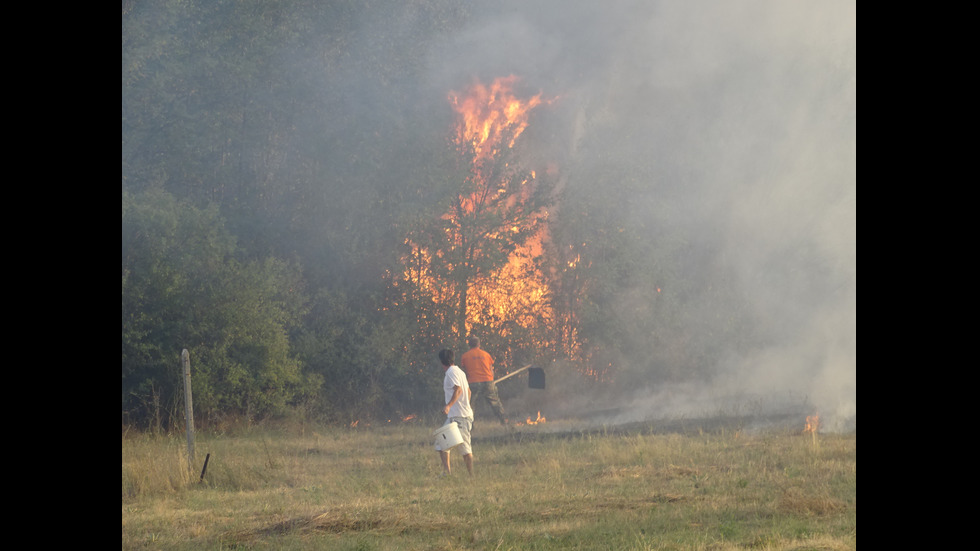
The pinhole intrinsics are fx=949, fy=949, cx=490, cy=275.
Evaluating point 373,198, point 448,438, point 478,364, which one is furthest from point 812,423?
point 373,198

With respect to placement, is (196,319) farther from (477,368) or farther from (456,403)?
(456,403)

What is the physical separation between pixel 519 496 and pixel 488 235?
43.6ft

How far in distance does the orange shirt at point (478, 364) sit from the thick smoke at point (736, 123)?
378 inches

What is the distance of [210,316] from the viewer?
1942 centimetres

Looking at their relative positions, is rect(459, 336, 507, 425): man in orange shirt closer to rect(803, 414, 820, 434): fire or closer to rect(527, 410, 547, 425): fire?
rect(527, 410, 547, 425): fire

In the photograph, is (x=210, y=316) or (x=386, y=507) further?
(x=210, y=316)

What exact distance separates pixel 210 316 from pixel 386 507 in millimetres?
10536

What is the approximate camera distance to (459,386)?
1286 cm

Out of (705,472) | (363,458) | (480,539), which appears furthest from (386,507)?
(363,458)

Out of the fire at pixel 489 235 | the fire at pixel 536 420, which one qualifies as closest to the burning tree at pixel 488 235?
the fire at pixel 489 235

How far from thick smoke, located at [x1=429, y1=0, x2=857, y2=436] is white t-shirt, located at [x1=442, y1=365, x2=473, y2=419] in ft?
42.4

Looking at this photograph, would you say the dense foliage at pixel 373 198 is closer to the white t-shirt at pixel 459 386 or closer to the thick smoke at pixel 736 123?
the thick smoke at pixel 736 123

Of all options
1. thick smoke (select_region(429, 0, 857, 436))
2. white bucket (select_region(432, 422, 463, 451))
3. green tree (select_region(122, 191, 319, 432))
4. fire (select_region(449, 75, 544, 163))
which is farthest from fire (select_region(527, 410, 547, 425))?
white bucket (select_region(432, 422, 463, 451))

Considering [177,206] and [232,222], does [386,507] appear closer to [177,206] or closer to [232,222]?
[177,206]
